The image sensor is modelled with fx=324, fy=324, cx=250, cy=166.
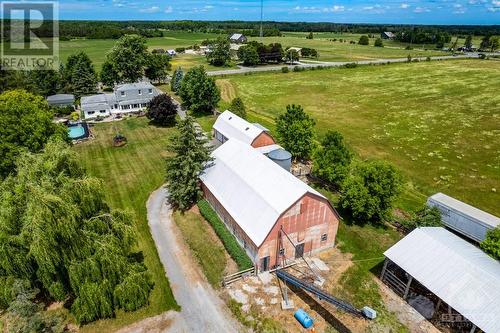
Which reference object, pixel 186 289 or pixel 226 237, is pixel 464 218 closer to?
pixel 226 237

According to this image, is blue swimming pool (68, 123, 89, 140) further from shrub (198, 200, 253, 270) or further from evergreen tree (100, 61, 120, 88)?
shrub (198, 200, 253, 270)

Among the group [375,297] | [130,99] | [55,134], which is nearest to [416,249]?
[375,297]

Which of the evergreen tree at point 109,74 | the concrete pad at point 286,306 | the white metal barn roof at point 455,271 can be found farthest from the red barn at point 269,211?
the evergreen tree at point 109,74

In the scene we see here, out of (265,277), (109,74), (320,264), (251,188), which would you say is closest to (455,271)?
(320,264)

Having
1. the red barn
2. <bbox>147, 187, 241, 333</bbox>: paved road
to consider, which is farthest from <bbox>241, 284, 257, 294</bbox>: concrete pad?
<bbox>147, 187, 241, 333</bbox>: paved road

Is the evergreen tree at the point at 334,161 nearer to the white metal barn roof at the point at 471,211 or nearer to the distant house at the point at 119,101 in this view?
the white metal barn roof at the point at 471,211
